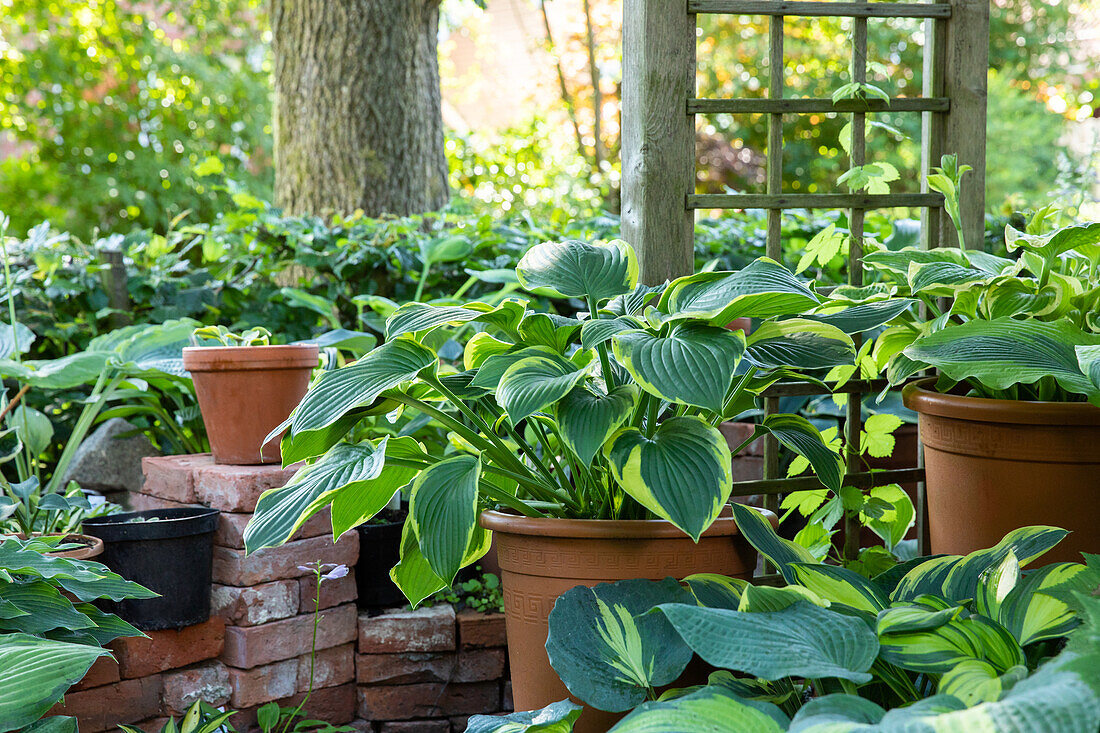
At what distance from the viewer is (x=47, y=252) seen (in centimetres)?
228

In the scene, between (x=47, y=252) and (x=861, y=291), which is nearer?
(x=861, y=291)

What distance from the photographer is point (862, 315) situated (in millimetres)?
1263

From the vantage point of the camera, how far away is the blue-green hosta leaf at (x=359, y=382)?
45.8 inches

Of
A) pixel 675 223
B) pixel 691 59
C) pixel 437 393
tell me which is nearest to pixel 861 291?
pixel 675 223

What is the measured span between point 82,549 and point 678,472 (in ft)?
3.38

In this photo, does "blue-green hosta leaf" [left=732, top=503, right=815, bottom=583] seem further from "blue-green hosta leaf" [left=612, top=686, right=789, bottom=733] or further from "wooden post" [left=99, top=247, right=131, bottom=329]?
"wooden post" [left=99, top=247, right=131, bottom=329]

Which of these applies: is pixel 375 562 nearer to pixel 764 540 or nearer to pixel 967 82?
pixel 764 540

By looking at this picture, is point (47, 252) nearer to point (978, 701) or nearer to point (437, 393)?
point (437, 393)

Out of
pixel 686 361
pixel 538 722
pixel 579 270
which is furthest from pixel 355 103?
pixel 538 722

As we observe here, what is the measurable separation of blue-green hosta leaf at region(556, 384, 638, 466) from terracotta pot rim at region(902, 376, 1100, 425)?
53 centimetres

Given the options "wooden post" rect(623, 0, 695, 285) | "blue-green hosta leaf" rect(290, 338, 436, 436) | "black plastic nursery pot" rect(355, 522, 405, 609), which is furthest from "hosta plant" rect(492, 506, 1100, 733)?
"black plastic nursery pot" rect(355, 522, 405, 609)

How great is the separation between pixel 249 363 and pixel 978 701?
140 centimetres

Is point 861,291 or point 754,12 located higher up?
point 754,12

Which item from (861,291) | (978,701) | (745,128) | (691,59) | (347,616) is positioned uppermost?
(745,128)
